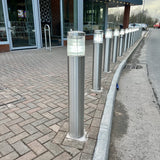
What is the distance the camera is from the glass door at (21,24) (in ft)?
28.7

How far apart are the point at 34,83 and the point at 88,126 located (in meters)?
2.38

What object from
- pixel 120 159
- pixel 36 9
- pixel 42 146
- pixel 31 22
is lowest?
pixel 120 159

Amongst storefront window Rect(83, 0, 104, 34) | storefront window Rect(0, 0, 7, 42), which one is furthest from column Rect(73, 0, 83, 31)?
storefront window Rect(0, 0, 7, 42)

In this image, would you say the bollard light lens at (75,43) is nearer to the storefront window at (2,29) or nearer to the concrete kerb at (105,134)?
the concrete kerb at (105,134)

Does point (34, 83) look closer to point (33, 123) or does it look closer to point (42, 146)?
point (33, 123)

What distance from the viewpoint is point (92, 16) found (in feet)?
51.6

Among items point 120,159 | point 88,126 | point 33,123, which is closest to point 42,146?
point 33,123

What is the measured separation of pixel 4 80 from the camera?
4582 mm

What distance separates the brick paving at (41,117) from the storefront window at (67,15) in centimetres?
710

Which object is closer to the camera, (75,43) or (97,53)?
(75,43)

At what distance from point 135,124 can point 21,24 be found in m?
8.43

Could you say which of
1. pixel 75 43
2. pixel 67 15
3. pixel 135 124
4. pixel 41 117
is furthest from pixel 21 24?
pixel 135 124

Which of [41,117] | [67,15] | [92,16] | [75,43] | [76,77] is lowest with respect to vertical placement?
[41,117]

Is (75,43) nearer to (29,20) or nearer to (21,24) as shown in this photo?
(21,24)
